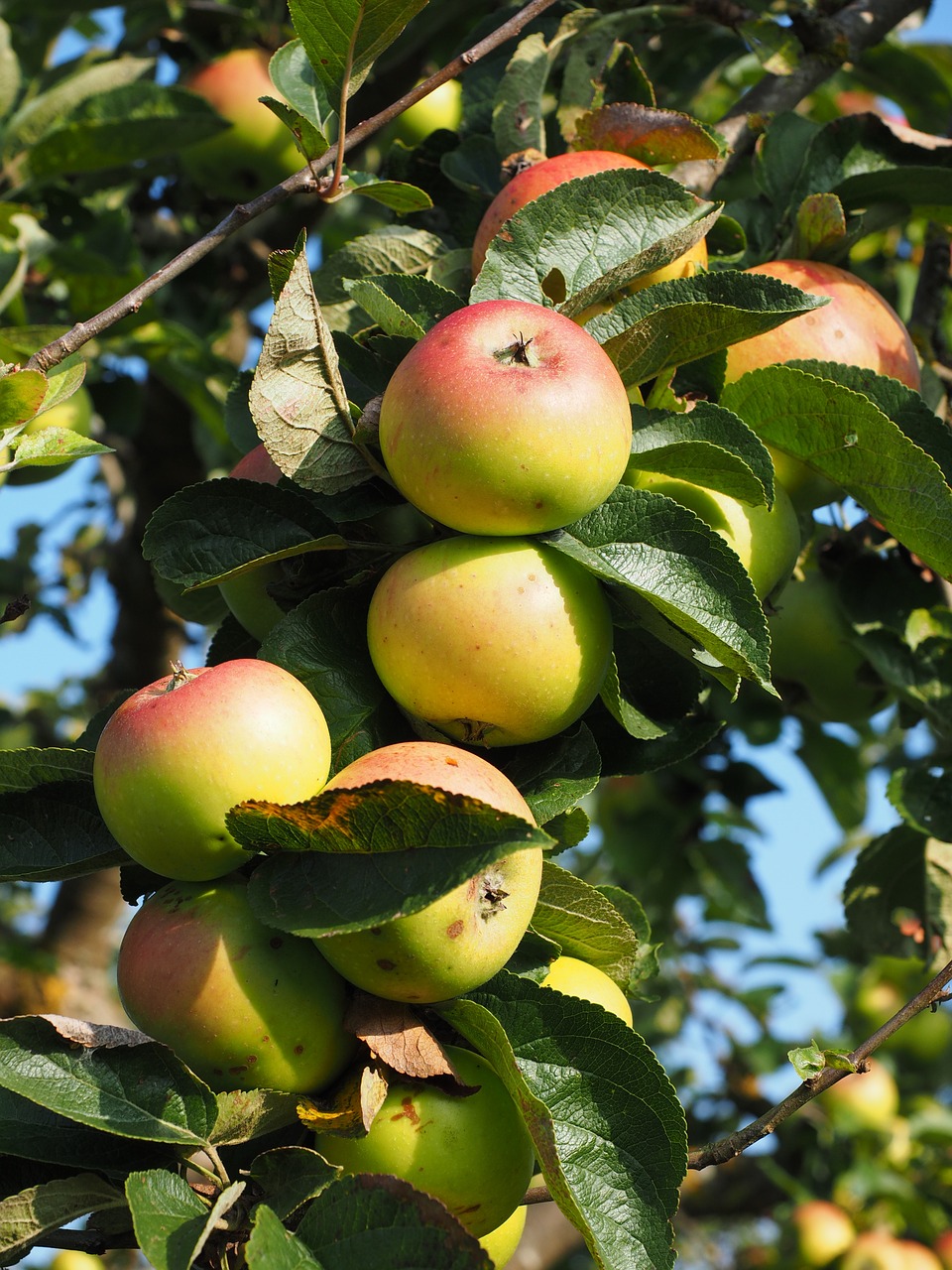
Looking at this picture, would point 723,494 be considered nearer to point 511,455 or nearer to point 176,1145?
point 511,455

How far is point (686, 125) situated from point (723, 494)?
0.52 meters

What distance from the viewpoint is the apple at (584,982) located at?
113 centimetres

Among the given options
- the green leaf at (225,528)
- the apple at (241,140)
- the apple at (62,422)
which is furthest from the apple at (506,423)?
the apple at (241,140)

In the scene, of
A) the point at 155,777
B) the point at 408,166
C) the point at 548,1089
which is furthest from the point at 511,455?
the point at 408,166

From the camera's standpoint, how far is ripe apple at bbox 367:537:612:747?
1.02 meters

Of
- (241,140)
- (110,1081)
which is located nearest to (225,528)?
(110,1081)

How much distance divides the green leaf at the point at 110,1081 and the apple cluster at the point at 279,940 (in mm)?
37

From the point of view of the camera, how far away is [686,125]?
56.2 inches

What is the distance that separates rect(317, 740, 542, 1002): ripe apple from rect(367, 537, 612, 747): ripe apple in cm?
7

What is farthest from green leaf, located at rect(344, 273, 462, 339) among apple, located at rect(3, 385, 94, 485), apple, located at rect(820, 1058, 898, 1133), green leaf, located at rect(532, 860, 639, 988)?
apple, located at rect(820, 1058, 898, 1133)

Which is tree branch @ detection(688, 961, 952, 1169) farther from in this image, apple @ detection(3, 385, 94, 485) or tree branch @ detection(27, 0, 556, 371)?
apple @ detection(3, 385, 94, 485)

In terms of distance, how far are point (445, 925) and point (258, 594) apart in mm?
474

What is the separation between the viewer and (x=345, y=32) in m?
1.22

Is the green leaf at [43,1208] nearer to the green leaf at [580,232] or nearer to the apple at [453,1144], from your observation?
the apple at [453,1144]
